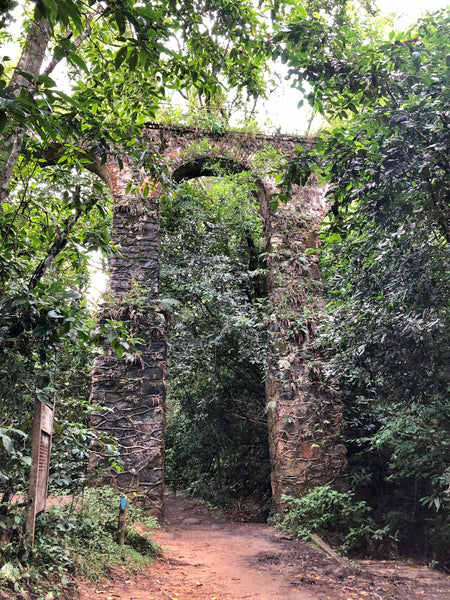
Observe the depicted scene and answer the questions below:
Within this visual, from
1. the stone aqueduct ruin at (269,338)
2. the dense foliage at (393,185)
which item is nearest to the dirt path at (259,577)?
the stone aqueduct ruin at (269,338)

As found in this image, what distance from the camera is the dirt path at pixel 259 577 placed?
3669 mm

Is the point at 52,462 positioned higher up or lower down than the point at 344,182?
lower down

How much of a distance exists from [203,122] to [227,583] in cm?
682

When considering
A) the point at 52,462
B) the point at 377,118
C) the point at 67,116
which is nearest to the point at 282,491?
the point at 52,462

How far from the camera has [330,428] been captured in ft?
22.5

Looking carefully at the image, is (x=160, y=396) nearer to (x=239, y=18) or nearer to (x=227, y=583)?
(x=227, y=583)

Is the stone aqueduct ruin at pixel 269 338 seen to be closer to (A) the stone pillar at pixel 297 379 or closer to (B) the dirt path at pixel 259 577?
(A) the stone pillar at pixel 297 379

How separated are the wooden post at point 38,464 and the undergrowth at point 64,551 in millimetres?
65

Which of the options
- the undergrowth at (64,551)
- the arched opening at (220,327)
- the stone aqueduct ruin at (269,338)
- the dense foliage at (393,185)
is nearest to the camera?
the undergrowth at (64,551)

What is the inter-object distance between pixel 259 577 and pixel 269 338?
356 centimetres

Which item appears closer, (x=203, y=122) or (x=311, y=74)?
(x=311, y=74)

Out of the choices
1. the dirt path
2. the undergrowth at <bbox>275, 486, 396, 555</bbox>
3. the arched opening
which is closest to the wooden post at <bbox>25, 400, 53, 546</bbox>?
the dirt path

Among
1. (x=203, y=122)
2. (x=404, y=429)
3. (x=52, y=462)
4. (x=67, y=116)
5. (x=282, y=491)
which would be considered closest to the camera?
(x=67, y=116)

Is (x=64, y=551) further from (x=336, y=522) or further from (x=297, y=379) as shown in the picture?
(x=297, y=379)
